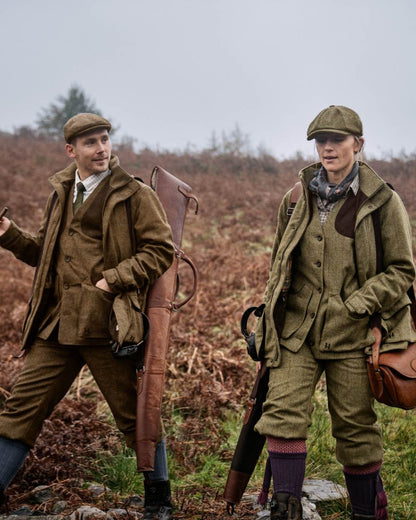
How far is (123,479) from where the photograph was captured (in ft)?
14.2

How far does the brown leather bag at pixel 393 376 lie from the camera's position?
3.04 meters

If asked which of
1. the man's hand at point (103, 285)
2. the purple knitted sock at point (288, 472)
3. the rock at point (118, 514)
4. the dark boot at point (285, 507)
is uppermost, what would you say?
the man's hand at point (103, 285)

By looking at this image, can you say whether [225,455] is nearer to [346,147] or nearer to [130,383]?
[130,383]

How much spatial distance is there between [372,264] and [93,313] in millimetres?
1614

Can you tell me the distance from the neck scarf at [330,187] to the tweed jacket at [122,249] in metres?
0.95

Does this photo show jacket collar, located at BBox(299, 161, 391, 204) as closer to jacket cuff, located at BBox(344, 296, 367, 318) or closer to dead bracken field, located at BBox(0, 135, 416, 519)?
jacket cuff, located at BBox(344, 296, 367, 318)

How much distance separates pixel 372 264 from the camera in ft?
10.6

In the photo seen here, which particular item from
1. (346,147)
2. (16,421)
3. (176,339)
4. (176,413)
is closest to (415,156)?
(176,339)

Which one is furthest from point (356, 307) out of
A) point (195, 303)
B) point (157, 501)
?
point (195, 303)

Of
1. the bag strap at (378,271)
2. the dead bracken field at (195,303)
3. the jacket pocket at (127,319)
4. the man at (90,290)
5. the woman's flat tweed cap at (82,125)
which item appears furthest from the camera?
the dead bracken field at (195,303)

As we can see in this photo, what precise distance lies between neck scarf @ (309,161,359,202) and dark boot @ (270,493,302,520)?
161 centimetres

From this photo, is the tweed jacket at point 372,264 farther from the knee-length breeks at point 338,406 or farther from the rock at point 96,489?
the rock at point 96,489

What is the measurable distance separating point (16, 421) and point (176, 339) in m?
3.71

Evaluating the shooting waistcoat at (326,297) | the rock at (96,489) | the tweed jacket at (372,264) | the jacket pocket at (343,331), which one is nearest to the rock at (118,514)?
the rock at (96,489)
